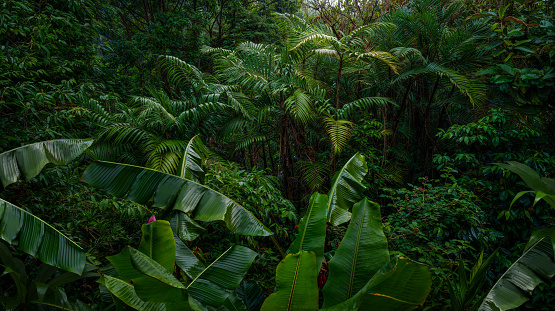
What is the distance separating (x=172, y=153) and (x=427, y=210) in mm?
3326

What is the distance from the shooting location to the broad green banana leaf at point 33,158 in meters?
2.15

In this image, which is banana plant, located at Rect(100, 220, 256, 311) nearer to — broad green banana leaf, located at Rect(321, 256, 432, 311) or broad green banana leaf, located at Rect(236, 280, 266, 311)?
broad green banana leaf, located at Rect(236, 280, 266, 311)

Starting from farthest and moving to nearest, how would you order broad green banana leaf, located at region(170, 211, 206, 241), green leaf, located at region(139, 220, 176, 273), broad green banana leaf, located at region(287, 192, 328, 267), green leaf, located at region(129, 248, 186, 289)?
broad green banana leaf, located at region(170, 211, 206, 241)
broad green banana leaf, located at region(287, 192, 328, 267)
green leaf, located at region(139, 220, 176, 273)
green leaf, located at region(129, 248, 186, 289)

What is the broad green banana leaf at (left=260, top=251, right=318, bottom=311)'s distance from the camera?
1646 millimetres

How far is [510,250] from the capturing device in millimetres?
3250

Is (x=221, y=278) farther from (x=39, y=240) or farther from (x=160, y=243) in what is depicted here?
(x=39, y=240)

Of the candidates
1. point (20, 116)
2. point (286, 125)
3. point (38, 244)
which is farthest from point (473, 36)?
point (20, 116)

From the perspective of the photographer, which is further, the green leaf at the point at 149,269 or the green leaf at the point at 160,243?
the green leaf at the point at 160,243

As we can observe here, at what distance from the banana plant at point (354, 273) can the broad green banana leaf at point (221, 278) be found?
0.35 metres

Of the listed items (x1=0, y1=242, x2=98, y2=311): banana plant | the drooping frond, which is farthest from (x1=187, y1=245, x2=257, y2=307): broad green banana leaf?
the drooping frond

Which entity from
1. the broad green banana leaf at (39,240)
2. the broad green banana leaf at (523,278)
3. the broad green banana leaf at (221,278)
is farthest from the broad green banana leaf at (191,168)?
the broad green banana leaf at (523,278)

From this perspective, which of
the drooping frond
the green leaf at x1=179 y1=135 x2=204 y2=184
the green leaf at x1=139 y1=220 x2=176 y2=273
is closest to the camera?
the green leaf at x1=139 y1=220 x2=176 y2=273

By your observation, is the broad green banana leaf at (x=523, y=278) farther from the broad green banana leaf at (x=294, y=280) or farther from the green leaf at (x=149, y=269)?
the green leaf at (x=149, y=269)

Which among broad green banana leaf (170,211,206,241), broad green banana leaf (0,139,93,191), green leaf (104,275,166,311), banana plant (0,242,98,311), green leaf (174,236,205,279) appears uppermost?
broad green banana leaf (0,139,93,191)
